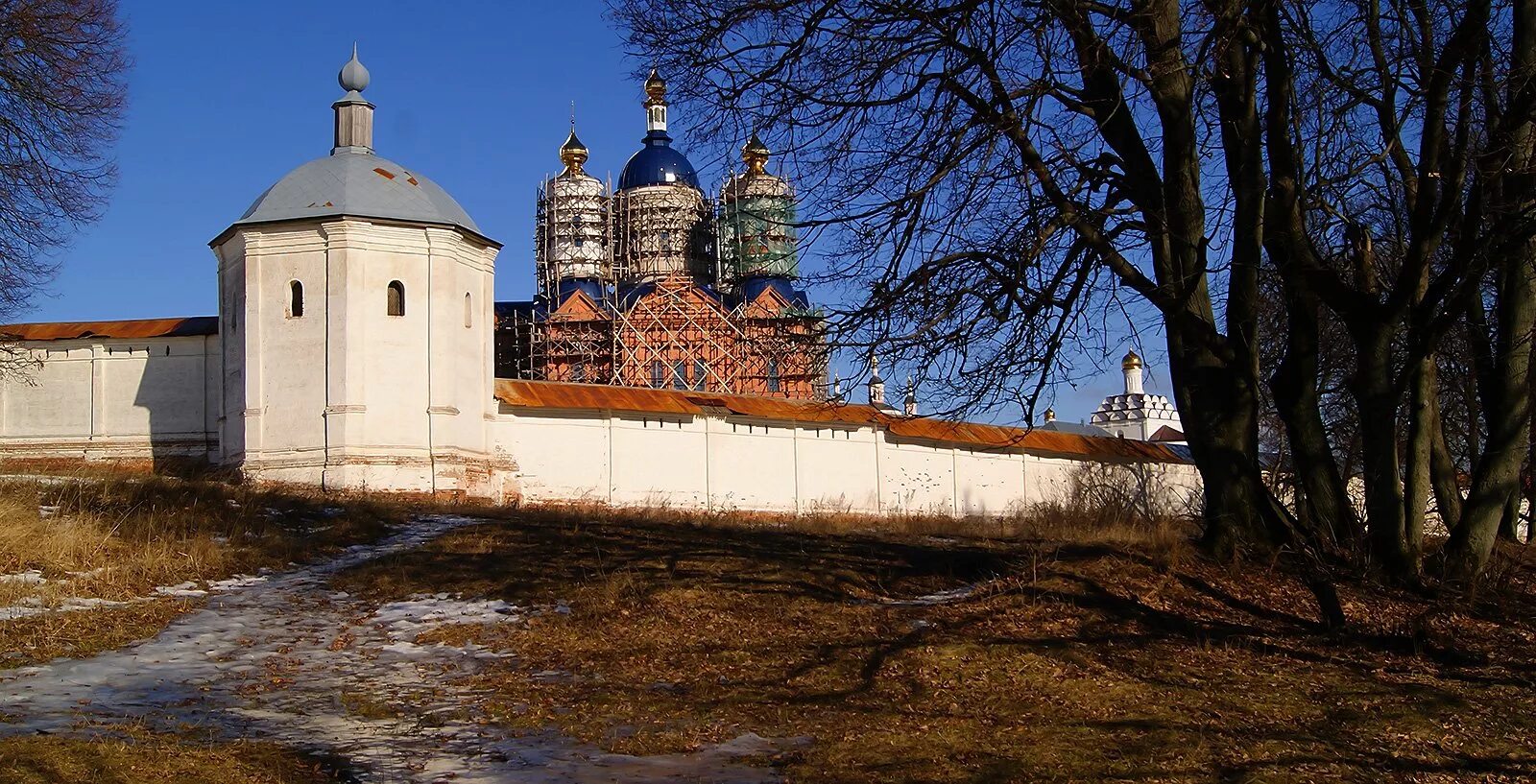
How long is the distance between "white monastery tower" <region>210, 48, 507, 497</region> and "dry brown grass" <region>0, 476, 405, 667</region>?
6792 millimetres

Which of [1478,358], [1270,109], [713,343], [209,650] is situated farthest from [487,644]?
[713,343]

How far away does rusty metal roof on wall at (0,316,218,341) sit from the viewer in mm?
27766

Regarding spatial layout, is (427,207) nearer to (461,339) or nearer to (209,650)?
(461,339)

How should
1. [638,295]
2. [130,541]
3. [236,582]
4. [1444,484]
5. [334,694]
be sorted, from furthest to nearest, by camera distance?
[638,295]
[1444,484]
[130,541]
[236,582]
[334,694]

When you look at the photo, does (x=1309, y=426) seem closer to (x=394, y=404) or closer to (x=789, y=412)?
(x=394, y=404)

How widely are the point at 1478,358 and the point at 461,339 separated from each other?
18.6m

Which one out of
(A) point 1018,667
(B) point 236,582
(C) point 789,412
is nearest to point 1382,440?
(A) point 1018,667

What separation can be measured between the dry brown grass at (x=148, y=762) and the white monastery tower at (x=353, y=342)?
1841cm

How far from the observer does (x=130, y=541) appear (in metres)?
12.6

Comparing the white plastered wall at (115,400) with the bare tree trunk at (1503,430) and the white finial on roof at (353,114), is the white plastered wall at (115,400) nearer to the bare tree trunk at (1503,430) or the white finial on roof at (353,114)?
the white finial on roof at (353,114)

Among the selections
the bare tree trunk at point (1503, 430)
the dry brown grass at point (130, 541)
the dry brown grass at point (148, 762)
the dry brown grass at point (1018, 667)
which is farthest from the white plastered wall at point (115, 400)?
the bare tree trunk at point (1503, 430)

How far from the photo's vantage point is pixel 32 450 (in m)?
27.1

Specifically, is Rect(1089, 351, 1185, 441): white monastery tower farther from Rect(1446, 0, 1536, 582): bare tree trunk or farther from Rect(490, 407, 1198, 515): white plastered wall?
Rect(1446, 0, 1536, 582): bare tree trunk

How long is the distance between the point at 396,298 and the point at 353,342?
1.22m
